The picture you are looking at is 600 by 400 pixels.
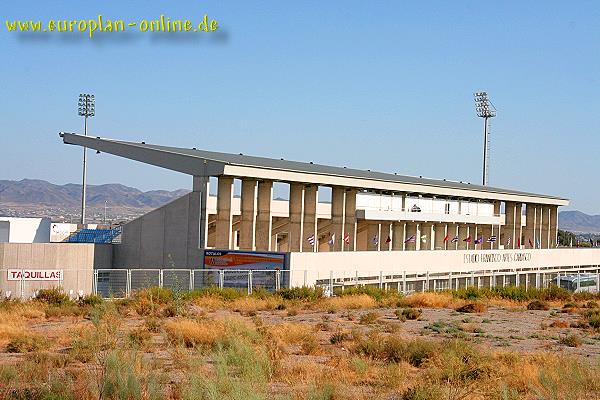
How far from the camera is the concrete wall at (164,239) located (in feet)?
151

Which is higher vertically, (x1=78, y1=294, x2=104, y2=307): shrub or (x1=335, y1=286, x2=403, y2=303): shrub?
(x1=335, y1=286, x2=403, y2=303): shrub

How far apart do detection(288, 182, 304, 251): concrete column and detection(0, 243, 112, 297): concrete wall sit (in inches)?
433

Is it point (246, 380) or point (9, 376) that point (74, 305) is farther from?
point (246, 380)

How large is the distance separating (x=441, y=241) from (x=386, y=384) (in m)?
56.4

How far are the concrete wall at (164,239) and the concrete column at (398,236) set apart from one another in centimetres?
2227

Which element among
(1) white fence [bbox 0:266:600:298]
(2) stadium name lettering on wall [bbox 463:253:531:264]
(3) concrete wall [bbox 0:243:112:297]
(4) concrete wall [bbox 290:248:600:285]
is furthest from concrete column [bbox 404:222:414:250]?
(3) concrete wall [bbox 0:243:112:297]

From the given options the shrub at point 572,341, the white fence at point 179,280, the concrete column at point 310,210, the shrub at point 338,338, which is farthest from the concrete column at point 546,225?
the shrub at point 338,338

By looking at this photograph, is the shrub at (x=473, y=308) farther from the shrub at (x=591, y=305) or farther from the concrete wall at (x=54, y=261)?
the concrete wall at (x=54, y=261)

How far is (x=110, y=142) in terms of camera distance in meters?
50.2

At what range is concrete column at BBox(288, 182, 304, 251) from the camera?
5209cm

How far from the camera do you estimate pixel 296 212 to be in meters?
52.2

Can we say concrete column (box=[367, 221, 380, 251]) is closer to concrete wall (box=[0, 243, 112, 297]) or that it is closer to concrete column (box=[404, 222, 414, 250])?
concrete column (box=[404, 222, 414, 250])

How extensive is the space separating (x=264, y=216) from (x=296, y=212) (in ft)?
7.85

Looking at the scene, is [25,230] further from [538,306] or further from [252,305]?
[538,306]
